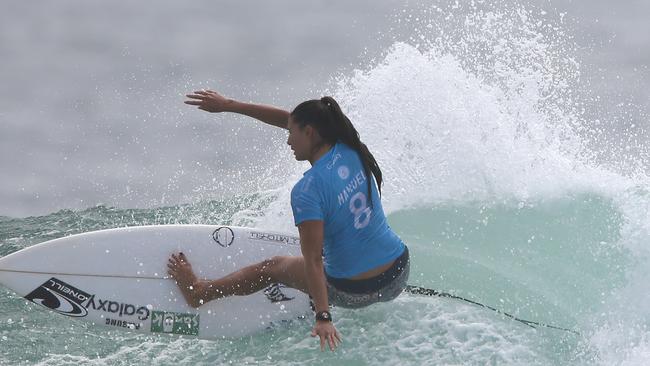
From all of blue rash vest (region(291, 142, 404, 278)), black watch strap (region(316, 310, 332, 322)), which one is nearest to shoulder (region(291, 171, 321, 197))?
blue rash vest (region(291, 142, 404, 278))

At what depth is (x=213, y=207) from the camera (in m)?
9.28

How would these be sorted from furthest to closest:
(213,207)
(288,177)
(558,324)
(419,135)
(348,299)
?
(213,207) → (288,177) → (419,135) → (558,324) → (348,299)

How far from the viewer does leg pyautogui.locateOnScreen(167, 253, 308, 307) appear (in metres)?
5.79

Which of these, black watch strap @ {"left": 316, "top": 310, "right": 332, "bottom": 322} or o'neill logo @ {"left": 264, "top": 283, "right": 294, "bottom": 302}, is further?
o'neill logo @ {"left": 264, "top": 283, "right": 294, "bottom": 302}

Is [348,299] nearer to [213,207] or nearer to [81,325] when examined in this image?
[81,325]

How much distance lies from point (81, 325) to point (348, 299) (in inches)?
86.1

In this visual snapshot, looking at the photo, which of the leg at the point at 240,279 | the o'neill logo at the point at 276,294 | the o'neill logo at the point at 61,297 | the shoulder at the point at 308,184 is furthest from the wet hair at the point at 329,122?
the o'neill logo at the point at 61,297

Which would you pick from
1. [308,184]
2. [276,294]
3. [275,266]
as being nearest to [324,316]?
[308,184]

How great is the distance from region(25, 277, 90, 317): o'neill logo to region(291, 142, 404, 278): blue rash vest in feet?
6.39

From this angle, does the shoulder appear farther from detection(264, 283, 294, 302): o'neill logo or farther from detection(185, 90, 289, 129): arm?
detection(264, 283, 294, 302): o'neill logo

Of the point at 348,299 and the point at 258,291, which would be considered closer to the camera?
the point at 348,299

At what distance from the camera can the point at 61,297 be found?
21.2 ft

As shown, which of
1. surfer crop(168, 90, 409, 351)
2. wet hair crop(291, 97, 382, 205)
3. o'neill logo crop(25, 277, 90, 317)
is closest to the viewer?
surfer crop(168, 90, 409, 351)

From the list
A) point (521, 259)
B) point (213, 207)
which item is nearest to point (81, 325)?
point (213, 207)
